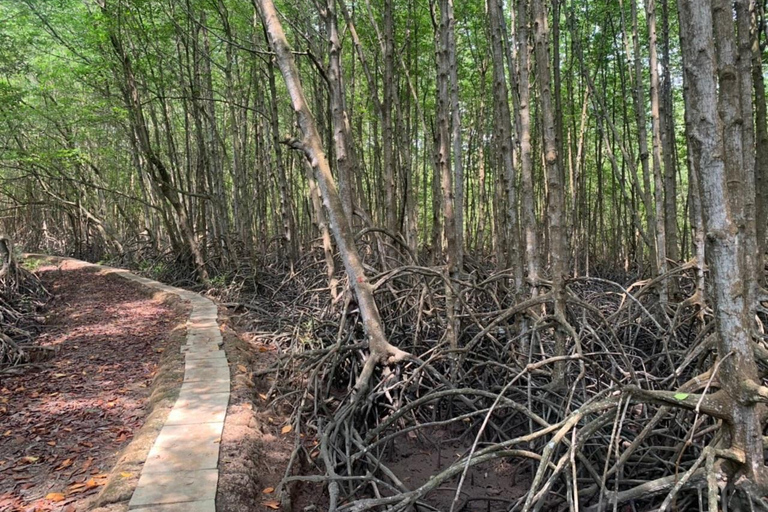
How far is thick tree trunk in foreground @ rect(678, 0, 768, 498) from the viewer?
1.88 metres

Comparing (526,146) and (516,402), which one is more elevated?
(526,146)

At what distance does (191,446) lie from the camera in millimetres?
3168

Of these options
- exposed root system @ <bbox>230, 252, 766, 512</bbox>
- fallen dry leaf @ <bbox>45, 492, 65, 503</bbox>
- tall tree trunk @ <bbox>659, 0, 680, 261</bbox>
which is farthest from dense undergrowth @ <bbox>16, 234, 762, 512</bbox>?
fallen dry leaf @ <bbox>45, 492, 65, 503</bbox>

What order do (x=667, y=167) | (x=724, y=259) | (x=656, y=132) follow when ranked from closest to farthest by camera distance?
1. (x=724, y=259)
2. (x=667, y=167)
3. (x=656, y=132)

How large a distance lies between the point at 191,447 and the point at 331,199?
196cm

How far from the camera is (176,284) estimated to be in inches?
450

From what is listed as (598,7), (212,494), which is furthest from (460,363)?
(598,7)

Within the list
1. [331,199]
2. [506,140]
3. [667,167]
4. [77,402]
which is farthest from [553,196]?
[77,402]

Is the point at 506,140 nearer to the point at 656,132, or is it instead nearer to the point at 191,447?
the point at 656,132

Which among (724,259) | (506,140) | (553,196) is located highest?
(506,140)

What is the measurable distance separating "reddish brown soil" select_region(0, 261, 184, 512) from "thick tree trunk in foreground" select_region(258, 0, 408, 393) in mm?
→ 1993

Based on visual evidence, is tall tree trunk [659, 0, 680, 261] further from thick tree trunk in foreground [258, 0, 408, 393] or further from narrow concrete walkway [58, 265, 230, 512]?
narrow concrete walkway [58, 265, 230, 512]

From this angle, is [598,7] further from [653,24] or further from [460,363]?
[460,363]

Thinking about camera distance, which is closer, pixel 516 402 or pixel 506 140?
pixel 516 402
